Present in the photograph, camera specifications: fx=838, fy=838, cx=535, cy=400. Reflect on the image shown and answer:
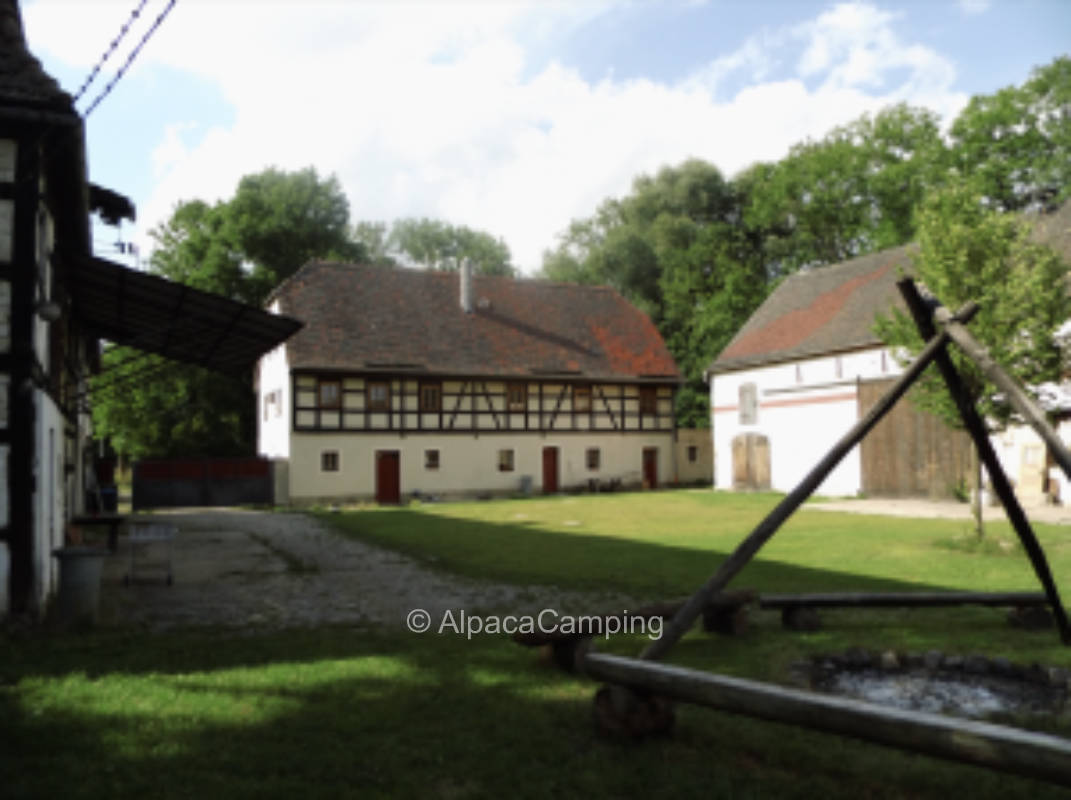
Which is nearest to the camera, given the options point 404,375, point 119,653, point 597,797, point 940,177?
point 597,797

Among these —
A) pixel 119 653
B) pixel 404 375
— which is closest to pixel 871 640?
pixel 119 653

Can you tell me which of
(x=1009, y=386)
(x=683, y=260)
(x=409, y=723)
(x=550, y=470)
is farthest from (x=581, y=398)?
(x=409, y=723)

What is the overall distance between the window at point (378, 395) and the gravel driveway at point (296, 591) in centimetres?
1443

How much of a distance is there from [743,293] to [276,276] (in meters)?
22.6

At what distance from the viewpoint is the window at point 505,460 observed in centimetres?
3234

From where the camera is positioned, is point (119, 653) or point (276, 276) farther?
point (276, 276)

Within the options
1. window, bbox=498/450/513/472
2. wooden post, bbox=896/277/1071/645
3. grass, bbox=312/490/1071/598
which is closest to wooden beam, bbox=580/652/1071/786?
wooden post, bbox=896/277/1071/645

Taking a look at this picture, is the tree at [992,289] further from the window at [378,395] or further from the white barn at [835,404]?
the window at [378,395]

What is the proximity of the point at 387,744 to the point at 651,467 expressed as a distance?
31.7m

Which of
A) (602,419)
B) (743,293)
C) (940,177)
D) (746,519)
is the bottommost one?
(746,519)

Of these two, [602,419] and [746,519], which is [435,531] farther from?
[602,419]

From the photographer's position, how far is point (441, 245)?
63938 mm

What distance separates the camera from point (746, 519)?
1941cm

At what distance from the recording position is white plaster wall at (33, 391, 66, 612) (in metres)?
8.00
